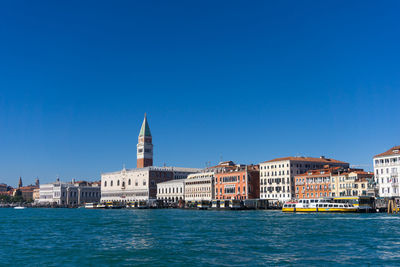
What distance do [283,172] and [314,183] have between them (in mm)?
8575

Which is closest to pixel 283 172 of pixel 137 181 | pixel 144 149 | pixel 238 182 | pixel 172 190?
pixel 238 182

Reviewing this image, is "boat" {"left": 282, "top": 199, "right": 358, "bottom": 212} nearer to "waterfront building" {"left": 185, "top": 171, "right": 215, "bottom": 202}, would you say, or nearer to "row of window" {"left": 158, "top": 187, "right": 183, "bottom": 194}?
"waterfront building" {"left": 185, "top": 171, "right": 215, "bottom": 202}

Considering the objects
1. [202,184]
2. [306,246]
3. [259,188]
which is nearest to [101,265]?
[306,246]

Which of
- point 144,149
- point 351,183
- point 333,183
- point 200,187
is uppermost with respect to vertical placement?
point 144,149

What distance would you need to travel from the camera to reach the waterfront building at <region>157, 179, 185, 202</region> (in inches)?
5039

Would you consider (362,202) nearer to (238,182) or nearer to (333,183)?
(333,183)

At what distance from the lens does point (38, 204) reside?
182 m

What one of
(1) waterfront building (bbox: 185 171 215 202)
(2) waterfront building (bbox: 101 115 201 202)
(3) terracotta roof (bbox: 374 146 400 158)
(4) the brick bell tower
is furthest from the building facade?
(3) terracotta roof (bbox: 374 146 400 158)

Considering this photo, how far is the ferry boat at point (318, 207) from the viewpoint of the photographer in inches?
2822

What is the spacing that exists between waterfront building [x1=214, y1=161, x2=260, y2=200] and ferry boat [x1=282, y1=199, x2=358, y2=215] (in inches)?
1032

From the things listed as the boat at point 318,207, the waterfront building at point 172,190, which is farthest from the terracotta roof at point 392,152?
the waterfront building at point 172,190

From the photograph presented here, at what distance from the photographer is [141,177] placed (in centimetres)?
14375

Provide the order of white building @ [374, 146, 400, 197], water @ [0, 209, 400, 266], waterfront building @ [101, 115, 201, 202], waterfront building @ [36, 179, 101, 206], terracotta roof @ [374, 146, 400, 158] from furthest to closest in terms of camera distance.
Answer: waterfront building @ [36, 179, 101, 206] → waterfront building @ [101, 115, 201, 202] → terracotta roof @ [374, 146, 400, 158] → white building @ [374, 146, 400, 197] → water @ [0, 209, 400, 266]

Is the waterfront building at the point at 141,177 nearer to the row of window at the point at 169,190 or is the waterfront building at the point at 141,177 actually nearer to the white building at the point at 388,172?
the row of window at the point at 169,190
